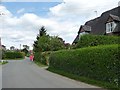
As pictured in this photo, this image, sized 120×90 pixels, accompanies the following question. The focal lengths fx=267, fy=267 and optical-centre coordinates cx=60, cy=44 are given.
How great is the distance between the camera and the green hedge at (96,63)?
558 inches

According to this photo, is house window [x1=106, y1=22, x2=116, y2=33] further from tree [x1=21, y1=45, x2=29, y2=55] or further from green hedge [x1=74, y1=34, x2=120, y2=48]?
tree [x1=21, y1=45, x2=29, y2=55]

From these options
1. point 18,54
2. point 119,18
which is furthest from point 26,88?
point 18,54

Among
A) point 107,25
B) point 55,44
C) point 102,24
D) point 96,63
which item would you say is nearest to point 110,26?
point 107,25

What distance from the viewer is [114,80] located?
13.9m

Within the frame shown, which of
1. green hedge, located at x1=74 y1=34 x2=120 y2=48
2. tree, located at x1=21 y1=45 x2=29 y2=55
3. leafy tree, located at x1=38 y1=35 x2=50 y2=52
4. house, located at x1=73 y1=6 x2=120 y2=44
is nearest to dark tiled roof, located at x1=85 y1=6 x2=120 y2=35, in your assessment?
house, located at x1=73 y1=6 x2=120 y2=44

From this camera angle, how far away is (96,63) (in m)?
16.4

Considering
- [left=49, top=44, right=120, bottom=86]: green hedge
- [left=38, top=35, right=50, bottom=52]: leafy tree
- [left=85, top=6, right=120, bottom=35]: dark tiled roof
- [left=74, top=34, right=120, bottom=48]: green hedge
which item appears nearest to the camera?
[left=49, top=44, right=120, bottom=86]: green hedge

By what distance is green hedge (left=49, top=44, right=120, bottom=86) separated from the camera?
14.2m

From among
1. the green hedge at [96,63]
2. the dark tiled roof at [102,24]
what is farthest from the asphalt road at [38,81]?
the dark tiled roof at [102,24]

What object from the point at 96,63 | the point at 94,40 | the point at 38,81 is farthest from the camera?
the point at 94,40

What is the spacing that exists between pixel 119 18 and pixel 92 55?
21.4 meters

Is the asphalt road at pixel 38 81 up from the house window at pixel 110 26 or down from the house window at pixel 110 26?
down

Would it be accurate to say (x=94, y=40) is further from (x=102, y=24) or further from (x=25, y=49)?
(x=25, y=49)

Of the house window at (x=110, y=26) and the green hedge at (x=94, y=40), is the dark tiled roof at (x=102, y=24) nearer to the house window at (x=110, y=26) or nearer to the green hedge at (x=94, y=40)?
the house window at (x=110, y=26)
